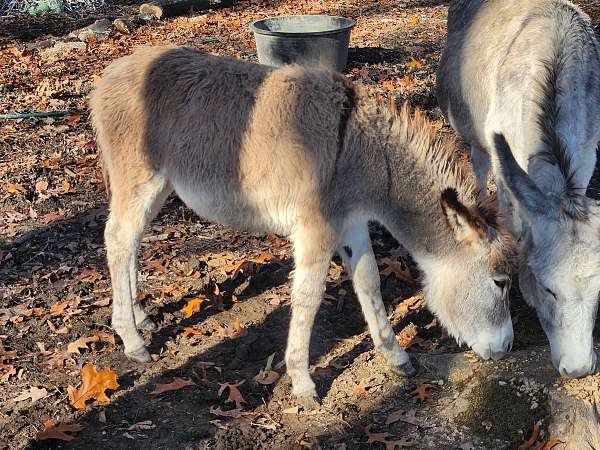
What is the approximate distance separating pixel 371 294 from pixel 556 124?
4.64 feet

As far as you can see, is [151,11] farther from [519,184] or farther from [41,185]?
[519,184]

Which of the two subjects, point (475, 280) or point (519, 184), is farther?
point (475, 280)

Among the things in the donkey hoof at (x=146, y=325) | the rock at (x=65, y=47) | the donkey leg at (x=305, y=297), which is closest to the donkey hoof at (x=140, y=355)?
the donkey hoof at (x=146, y=325)

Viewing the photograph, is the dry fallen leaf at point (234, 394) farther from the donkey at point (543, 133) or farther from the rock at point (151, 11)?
the rock at point (151, 11)

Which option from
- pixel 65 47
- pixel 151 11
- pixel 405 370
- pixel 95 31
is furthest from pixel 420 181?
pixel 151 11

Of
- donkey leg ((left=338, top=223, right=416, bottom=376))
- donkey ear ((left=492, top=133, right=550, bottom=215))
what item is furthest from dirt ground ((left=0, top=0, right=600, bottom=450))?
donkey ear ((left=492, top=133, right=550, bottom=215))

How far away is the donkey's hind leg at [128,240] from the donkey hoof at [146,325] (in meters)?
0.20

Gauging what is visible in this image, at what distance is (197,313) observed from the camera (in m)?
4.79

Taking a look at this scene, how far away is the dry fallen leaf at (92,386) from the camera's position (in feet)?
12.8

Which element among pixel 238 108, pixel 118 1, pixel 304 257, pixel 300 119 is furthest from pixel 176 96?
pixel 118 1

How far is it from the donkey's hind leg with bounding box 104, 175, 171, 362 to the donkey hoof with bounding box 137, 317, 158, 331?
0.20 metres

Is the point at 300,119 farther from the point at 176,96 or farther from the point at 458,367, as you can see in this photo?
the point at 458,367

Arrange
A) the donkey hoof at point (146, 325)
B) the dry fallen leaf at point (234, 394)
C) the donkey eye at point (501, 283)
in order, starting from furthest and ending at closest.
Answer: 1. the donkey hoof at point (146, 325)
2. the dry fallen leaf at point (234, 394)
3. the donkey eye at point (501, 283)

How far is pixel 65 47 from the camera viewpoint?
1016 cm
